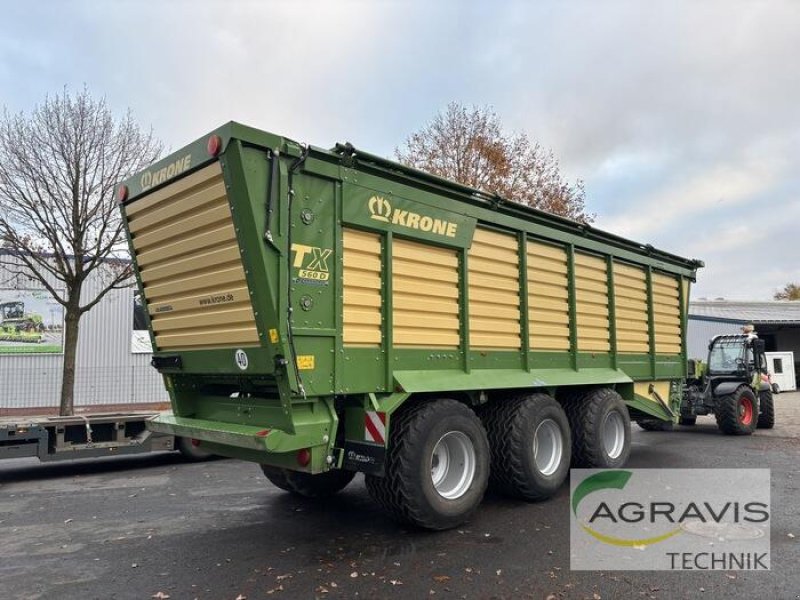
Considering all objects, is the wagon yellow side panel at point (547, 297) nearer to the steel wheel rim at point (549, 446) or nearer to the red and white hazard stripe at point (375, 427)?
the steel wheel rim at point (549, 446)

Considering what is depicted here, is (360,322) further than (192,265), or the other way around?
(192,265)

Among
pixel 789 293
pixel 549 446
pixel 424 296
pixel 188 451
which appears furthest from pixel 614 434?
pixel 789 293

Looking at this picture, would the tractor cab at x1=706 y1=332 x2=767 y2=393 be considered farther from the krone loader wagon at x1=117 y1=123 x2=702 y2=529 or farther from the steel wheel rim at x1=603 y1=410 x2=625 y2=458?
the krone loader wagon at x1=117 y1=123 x2=702 y2=529

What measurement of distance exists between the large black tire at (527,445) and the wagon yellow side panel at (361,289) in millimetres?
1909

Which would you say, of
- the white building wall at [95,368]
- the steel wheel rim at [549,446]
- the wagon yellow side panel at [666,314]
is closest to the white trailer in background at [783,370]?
the wagon yellow side panel at [666,314]

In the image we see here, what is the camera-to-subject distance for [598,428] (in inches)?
286

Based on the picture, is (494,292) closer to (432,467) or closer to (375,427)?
(432,467)

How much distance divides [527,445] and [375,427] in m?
2.03

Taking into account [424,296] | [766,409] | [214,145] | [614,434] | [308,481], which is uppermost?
[214,145]

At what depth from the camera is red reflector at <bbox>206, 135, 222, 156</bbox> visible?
14.4ft

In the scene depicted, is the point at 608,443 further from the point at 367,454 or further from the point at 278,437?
the point at 278,437

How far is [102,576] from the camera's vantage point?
444 cm

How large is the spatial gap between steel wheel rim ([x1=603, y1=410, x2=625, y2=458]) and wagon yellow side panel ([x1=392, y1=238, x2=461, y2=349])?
10.2 ft

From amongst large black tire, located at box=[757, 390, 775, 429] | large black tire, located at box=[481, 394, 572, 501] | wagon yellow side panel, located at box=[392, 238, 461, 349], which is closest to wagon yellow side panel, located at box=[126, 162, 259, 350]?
wagon yellow side panel, located at box=[392, 238, 461, 349]
